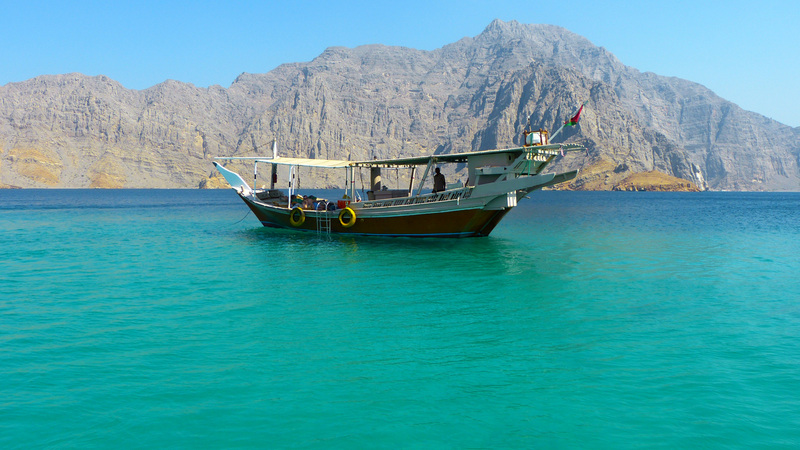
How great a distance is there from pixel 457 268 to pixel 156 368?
16.2 meters

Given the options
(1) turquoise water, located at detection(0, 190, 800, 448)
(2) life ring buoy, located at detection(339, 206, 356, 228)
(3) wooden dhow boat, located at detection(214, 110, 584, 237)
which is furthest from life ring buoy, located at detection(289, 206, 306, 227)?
(1) turquoise water, located at detection(0, 190, 800, 448)

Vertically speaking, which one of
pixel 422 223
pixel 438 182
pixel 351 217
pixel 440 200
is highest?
pixel 438 182

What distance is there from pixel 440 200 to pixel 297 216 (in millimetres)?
12638

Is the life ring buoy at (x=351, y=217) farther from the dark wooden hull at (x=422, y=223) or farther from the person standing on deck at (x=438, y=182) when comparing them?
the person standing on deck at (x=438, y=182)

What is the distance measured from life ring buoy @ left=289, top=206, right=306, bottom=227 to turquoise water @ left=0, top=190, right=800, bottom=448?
15.3 meters

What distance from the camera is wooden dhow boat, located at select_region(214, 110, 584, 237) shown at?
31.6m

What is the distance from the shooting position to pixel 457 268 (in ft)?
82.2

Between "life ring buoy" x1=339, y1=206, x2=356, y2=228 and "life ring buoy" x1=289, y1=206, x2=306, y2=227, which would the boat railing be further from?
"life ring buoy" x1=289, y1=206, x2=306, y2=227

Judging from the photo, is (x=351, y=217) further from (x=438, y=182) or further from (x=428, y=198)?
(x=438, y=182)

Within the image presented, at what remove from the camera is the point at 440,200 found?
34031 millimetres

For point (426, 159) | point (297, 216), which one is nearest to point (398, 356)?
point (426, 159)

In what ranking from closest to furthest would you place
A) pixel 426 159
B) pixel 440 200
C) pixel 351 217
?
pixel 440 200 < pixel 426 159 < pixel 351 217

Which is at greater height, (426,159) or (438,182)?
(426,159)

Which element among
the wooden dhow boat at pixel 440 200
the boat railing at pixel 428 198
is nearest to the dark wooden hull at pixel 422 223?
the wooden dhow boat at pixel 440 200
